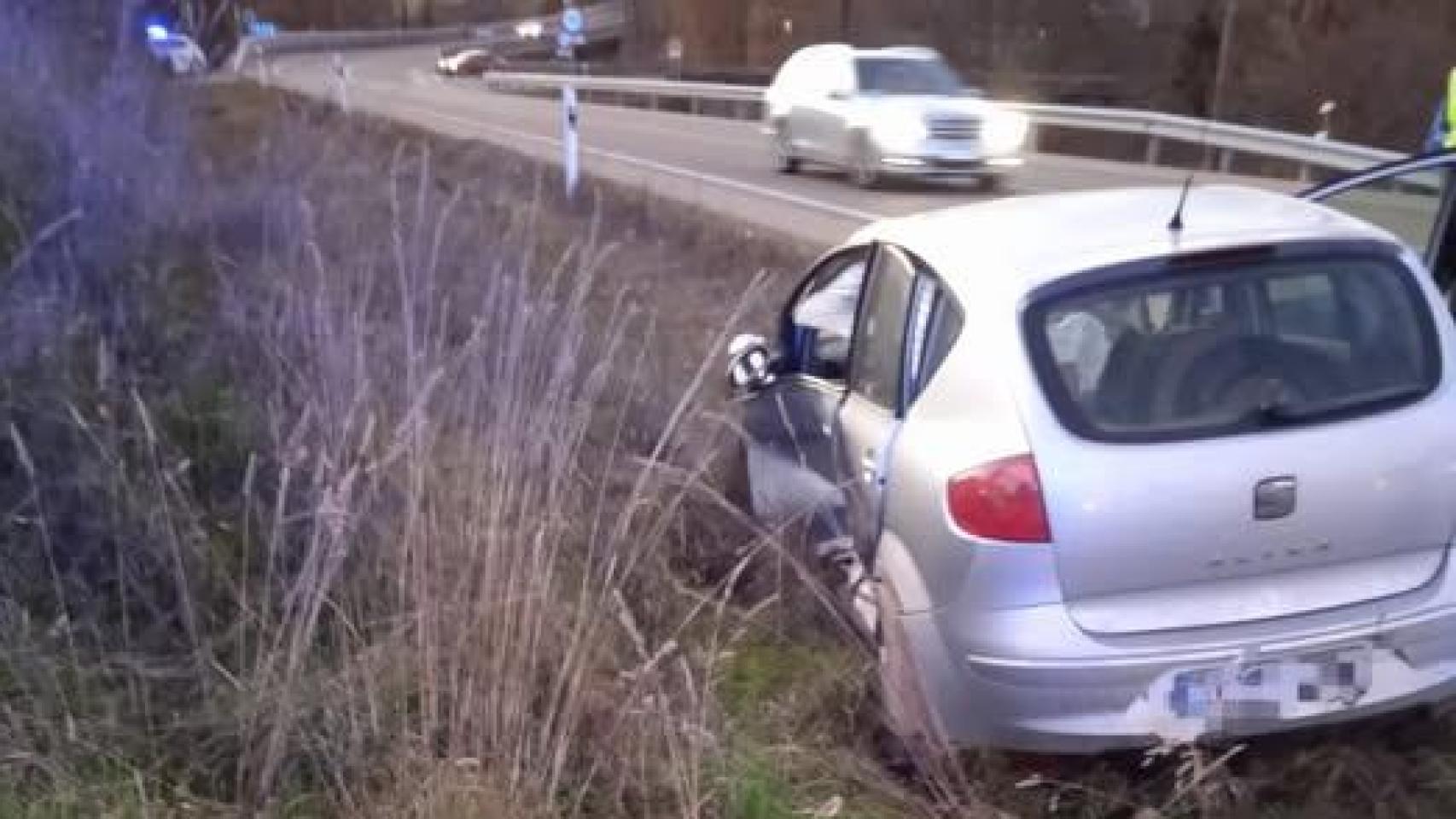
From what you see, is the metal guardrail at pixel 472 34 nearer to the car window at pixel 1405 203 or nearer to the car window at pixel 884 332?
the car window at pixel 1405 203

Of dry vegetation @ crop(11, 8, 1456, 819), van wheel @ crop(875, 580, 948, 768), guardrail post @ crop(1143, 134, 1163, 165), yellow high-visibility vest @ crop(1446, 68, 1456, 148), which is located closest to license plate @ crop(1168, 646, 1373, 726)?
dry vegetation @ crop(11, 8, 1456, 819)

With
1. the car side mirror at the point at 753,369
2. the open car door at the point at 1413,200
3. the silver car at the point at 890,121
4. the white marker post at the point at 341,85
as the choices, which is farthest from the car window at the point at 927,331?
the white marker post at the point at 341,85

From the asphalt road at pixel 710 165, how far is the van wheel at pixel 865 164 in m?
0.27

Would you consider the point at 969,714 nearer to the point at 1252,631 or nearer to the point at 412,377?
the point at 1252,631

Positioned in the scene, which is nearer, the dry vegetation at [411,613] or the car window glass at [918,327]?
the dry vegetation at [411,613]

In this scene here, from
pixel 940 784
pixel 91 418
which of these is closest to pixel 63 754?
pixel 91 418

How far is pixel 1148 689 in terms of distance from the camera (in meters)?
3.56

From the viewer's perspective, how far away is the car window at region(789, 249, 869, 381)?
16.9ft

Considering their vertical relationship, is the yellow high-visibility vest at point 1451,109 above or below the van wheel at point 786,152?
above

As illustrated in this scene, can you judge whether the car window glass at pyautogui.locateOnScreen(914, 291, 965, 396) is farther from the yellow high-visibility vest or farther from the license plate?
the yellow high-visibility vest

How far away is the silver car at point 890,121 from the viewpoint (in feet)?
64.5

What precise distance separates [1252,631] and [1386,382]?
72 cm

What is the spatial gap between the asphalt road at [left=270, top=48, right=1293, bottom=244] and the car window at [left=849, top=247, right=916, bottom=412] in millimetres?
8038

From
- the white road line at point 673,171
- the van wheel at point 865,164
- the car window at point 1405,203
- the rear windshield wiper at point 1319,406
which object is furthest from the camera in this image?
the van wheel at point 865,164
